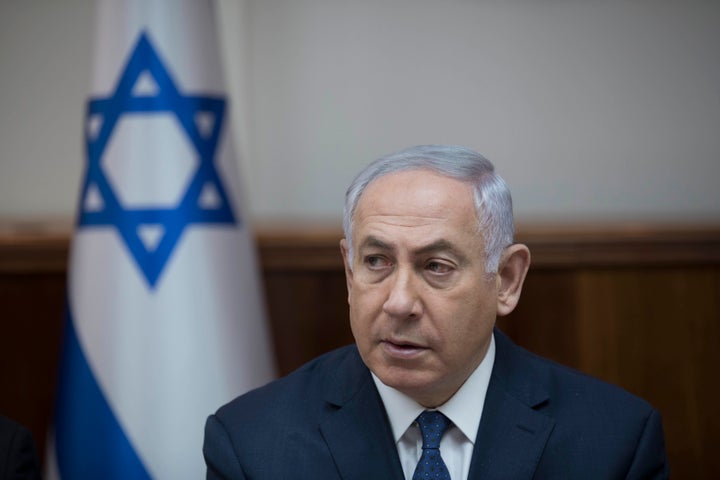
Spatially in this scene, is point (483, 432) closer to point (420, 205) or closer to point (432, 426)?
point (432, 426)

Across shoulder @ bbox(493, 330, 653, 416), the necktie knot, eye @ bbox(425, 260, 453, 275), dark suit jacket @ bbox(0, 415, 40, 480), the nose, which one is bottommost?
dark suit jacket @ bbox(0, 415, 40, 480)

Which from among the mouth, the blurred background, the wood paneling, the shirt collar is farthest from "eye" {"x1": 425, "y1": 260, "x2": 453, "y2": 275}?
the blurred background

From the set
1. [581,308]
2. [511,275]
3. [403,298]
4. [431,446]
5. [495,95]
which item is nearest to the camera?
[403,298]

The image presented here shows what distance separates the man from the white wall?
1.86m

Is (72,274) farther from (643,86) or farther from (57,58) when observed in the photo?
(643,86)

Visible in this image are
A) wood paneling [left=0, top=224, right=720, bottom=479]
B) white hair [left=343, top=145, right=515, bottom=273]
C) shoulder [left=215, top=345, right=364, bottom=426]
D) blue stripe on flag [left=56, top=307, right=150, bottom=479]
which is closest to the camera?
white hair [left=343, top=145, right=515, bottom=273]

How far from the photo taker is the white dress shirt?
1.98 meters

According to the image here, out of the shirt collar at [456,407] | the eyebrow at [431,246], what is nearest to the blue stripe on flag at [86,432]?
the shirt collar at [456,407]

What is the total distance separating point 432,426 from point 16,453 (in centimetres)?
86

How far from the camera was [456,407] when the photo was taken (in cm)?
200

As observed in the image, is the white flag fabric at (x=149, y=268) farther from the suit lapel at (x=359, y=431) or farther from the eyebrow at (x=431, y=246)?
the eyebrow at (x=431, y=246)

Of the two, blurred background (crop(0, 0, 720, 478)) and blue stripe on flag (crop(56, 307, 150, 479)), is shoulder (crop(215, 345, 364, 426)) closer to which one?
blue stripe on flag (crop(56, 307, 150, 479))

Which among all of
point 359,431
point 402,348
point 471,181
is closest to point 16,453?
point 359,431

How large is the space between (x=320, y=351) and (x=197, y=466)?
806 mm
